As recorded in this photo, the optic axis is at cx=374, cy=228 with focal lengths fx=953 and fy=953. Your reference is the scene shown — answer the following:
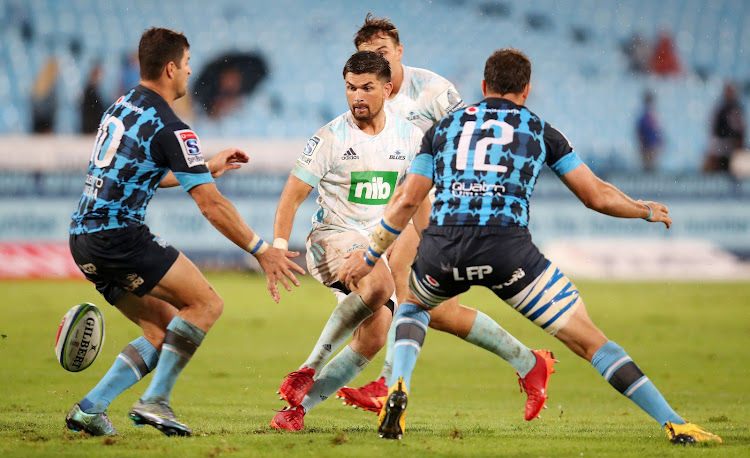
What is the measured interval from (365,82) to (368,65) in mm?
117

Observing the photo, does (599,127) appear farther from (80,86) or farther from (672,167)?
(80,86)

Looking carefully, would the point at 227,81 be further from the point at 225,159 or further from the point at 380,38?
the point at 225,159

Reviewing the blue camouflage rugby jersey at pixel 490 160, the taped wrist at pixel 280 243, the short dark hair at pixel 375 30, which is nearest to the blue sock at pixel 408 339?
the blue camouflage rugby jersey at pixel 490 160

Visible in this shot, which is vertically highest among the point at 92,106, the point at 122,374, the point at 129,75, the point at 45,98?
the point at 129,75

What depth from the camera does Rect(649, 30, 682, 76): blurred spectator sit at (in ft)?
77.7

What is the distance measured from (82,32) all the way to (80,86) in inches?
88.6

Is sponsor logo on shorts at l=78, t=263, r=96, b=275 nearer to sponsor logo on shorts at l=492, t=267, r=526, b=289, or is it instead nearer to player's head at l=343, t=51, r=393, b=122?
player's head at l=343, t=51, r=393, b=122

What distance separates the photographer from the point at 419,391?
8203mm

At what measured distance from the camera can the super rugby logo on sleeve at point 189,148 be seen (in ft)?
17.3

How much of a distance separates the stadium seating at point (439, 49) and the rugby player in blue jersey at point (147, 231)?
15.9 metres

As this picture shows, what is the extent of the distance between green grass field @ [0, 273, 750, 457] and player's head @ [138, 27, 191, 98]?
2.06 m

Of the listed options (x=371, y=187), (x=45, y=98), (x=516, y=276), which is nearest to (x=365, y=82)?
(x=371, y=187)

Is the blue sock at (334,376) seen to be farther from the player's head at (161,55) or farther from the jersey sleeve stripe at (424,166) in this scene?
the player's head at (161,55)

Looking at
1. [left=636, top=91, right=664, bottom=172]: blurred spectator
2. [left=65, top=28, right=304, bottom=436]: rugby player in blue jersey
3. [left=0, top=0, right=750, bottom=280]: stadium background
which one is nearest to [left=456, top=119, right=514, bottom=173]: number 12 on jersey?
[left=65, top=28, right=304, bottom=436]: rugby player in blue jersey
